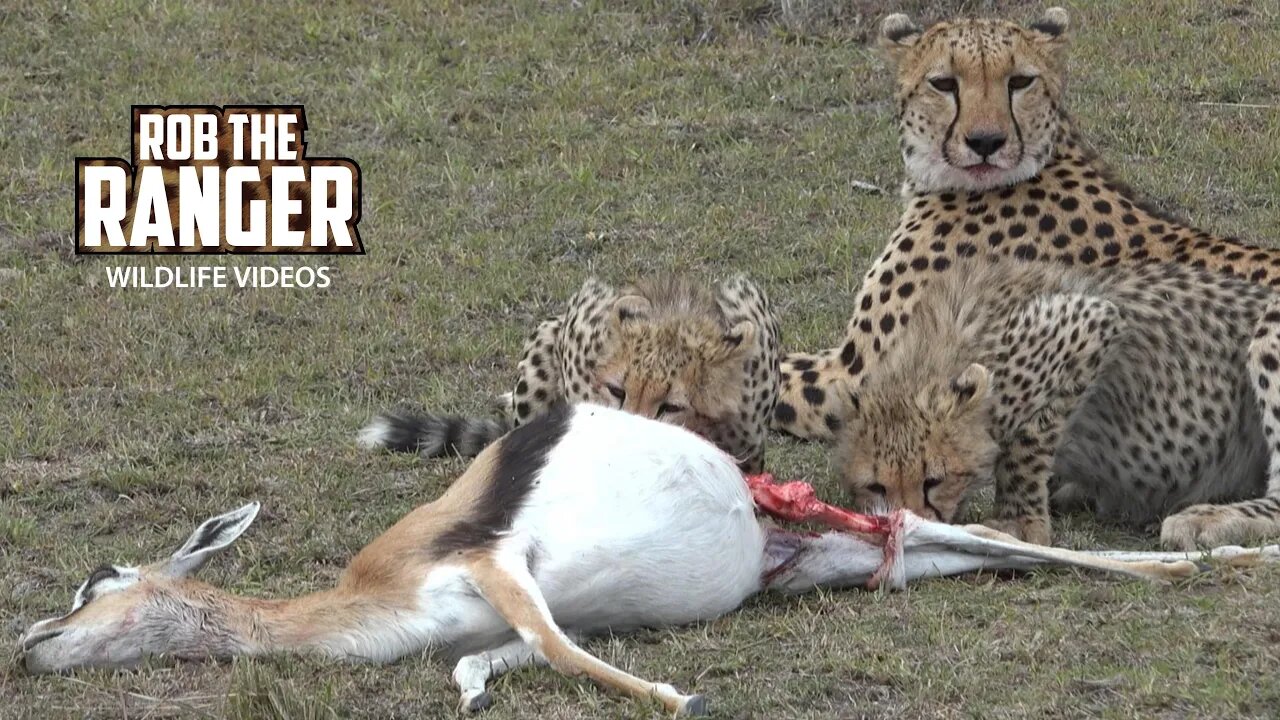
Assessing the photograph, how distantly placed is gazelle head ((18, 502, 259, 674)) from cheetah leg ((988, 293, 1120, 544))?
2214 mm

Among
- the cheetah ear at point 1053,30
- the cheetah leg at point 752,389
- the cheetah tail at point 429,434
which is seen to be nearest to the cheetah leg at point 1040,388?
the cheetah leg at point 752,389

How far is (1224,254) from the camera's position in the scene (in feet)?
20.2

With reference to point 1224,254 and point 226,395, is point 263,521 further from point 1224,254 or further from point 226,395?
point 1224,254

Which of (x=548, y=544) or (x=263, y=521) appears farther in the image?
(x=263, y=521)

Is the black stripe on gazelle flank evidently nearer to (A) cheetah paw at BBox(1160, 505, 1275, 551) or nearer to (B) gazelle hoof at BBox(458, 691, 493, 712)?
(B) gazelle hoof at BBox(458, 691, 493, 712)

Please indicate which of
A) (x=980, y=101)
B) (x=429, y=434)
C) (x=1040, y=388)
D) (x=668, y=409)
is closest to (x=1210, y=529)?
(x=1040, y=388)

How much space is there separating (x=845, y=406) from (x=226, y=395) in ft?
7.65

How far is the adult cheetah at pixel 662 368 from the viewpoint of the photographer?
547 cm

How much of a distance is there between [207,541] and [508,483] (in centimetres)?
69

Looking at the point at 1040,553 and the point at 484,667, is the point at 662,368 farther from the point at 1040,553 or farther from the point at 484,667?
the point at 484,667

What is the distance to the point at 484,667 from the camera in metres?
4.07

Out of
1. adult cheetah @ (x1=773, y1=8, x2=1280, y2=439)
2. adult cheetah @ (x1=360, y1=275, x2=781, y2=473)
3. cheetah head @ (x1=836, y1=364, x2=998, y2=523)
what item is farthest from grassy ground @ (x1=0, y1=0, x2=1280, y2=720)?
adult cheetah @ (x1=773, y1=8, x2=1280, y2=439)

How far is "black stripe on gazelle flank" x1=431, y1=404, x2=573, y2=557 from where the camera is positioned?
430 centimetres

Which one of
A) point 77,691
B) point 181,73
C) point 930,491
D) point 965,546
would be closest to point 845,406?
point 930,491
